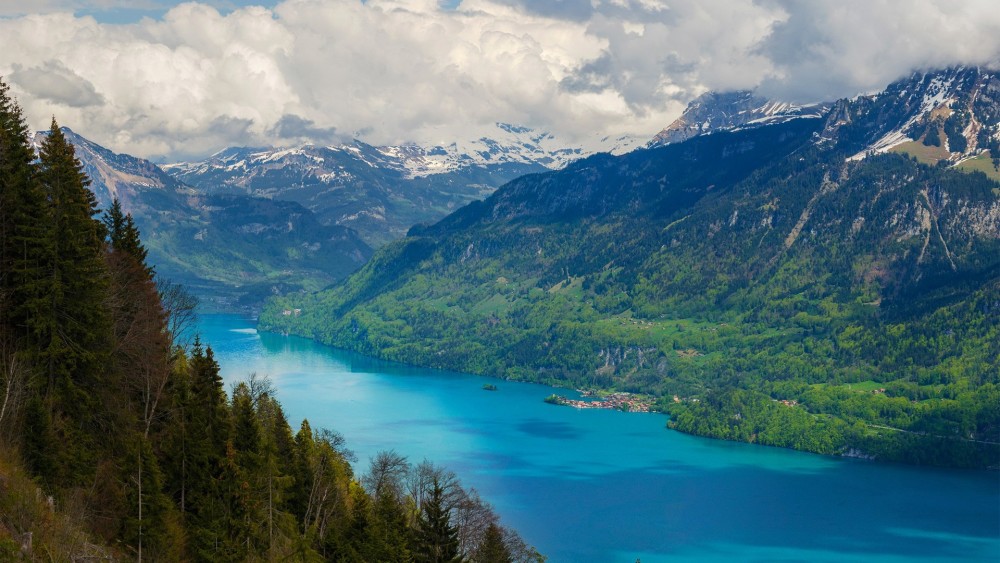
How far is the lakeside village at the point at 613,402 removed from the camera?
187000 millimetres

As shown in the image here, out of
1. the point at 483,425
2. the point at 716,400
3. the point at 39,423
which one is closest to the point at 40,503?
the point at 39,423

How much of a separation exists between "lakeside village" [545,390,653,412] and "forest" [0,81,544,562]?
458ft

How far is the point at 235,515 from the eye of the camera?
41.8 meters

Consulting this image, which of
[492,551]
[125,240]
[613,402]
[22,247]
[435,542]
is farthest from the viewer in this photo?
[613,402]

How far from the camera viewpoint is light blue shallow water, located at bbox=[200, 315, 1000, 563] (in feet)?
335

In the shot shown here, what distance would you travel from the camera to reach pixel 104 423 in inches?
1614

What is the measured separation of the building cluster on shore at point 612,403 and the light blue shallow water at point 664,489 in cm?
913

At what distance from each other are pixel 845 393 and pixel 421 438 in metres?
68.2

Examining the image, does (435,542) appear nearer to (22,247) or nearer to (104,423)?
(104,423)

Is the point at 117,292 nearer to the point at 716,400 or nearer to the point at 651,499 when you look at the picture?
the point at 651,499

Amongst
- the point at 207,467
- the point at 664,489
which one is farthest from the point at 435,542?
the point at 664,489

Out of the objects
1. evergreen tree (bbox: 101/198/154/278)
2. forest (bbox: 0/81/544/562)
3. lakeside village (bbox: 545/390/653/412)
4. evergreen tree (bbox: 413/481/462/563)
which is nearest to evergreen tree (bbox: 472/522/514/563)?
evergreen tree (bbox: 413/481/462/563)

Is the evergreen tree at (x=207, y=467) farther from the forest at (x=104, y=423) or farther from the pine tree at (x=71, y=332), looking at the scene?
the pine tree at (x=71, y=332)

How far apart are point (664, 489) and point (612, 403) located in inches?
2657
